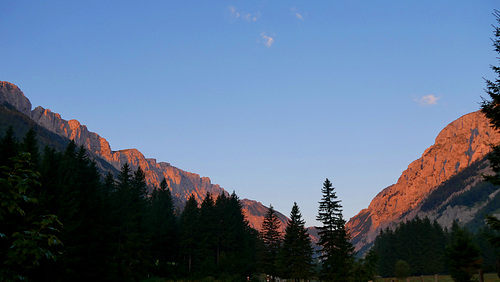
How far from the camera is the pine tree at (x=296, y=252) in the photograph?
229 feet

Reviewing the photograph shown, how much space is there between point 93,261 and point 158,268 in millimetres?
33477

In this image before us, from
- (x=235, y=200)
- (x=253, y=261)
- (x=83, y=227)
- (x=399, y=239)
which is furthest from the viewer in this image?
(x=399, y=239)

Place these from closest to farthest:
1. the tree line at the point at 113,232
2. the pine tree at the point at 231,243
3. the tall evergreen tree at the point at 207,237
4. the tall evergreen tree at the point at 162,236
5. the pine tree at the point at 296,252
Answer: the tree line at the point at 113,232 → the pine tree at the point at 296,252 → the tall evergreen tree at the point at 207,237 → the tall evergreen tree at the point at 162,236 → the pine tree at the point at 231,243

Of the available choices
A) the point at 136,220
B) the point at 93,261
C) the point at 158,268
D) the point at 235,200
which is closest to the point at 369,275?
the point at 93,261

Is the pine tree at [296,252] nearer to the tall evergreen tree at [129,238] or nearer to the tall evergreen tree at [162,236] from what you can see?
the tall evergreen tree at [162,236]

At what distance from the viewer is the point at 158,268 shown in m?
72.3

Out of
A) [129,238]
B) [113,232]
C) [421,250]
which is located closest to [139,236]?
[129,238]

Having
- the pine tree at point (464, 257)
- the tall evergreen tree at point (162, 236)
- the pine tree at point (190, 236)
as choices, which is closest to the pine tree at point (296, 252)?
the pine tree at point (190, 236)

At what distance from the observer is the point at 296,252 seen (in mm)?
71750

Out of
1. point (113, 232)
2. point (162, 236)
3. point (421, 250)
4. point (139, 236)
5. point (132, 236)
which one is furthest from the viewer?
point (421, 250)

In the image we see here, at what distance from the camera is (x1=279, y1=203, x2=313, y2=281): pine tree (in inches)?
2746

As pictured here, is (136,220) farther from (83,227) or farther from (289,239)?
(289,239)

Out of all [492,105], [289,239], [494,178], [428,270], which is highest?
[492,105]

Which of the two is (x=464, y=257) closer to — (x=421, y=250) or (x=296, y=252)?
(x=296, y=252)
